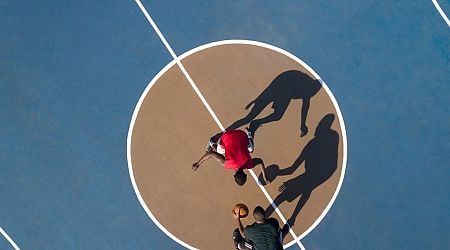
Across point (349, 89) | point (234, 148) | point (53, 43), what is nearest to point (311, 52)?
point (349, 89)

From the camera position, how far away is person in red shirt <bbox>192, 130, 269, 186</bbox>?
9.33 meters

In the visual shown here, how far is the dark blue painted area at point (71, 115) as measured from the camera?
1031 cm

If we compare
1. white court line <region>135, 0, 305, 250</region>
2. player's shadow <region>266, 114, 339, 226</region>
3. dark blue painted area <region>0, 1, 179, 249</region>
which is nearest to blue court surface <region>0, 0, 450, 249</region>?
dark blue painted area <region>0, 1, 179, 249</region>

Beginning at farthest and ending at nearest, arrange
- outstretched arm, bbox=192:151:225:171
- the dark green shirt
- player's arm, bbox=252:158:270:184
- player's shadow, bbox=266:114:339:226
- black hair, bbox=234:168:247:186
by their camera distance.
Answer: player's shadow, bbox=266:114:339:226
player's arm, bbox=252:158:270:184
outstretched arm, bbox=192:151:225:171
black hair, bbox=234:168:247:186
the dark green shirt

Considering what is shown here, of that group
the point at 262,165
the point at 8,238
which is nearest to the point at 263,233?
the point at 262,165

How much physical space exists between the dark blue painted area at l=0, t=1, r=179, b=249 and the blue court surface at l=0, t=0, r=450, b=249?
0.9 inches

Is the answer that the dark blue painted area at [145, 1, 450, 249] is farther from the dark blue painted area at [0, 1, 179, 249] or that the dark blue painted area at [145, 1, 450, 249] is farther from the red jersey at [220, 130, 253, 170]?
the red jersey at [220, 130, 253, 170]

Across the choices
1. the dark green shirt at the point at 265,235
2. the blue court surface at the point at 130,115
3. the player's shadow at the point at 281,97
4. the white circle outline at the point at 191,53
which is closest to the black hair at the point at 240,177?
the dark green shirt at the point at 265,235

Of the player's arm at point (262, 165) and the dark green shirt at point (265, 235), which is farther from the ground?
the player's arm at point (262, 165)

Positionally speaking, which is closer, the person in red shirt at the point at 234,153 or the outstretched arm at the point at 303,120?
the person in red shirt at the point at 234,153

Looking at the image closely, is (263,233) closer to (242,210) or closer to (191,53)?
(242,210)

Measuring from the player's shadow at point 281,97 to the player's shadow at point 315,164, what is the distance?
390 mm

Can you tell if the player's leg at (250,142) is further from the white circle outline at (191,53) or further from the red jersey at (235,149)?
the white circle outline at (191,53)

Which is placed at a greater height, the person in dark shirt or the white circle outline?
the white circle outline
